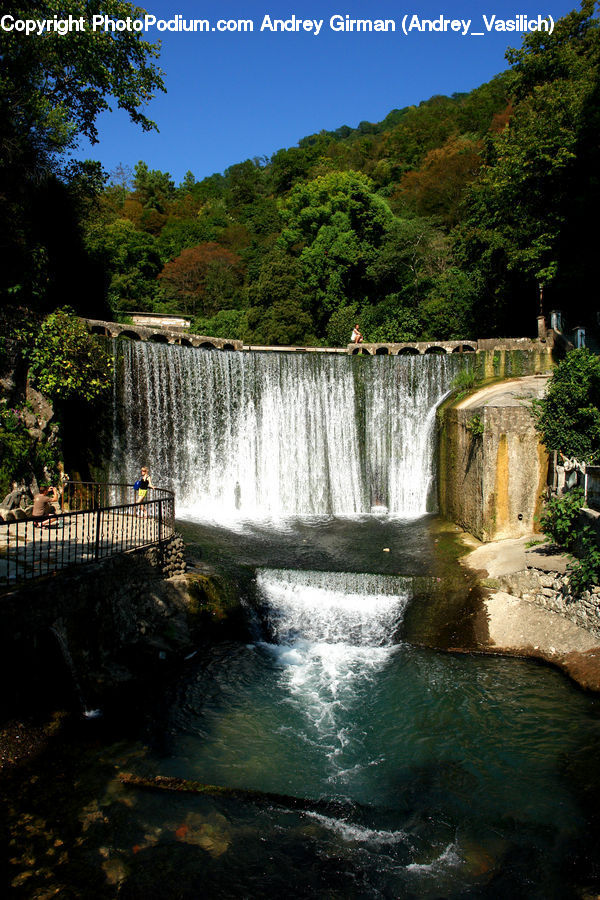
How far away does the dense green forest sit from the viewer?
707 inches

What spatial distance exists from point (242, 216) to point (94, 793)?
54.2 metres

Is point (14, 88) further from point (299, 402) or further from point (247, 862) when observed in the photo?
point (247, 862)

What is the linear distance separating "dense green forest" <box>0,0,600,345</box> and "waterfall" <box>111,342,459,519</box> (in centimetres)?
519

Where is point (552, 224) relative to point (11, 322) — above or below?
above

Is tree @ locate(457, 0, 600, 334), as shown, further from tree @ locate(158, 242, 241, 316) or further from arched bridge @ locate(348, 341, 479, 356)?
tree @ locate(158, 242, 241, 316)

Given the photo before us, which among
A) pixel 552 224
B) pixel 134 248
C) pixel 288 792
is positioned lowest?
pixel 288 792

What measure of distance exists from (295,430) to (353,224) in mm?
20995

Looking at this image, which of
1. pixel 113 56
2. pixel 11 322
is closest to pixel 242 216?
pixel 113 56

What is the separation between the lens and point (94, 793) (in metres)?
6.26

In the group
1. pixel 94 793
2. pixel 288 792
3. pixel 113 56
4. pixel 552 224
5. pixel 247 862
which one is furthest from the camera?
pixel 552 224

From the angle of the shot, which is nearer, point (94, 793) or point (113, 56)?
point (94, 793)

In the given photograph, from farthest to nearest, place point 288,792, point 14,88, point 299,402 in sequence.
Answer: point 299,402 → point 14,88 → point 288,792

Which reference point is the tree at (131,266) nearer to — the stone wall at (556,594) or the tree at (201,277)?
the tree at (201,277)

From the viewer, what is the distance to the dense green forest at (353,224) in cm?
1795
